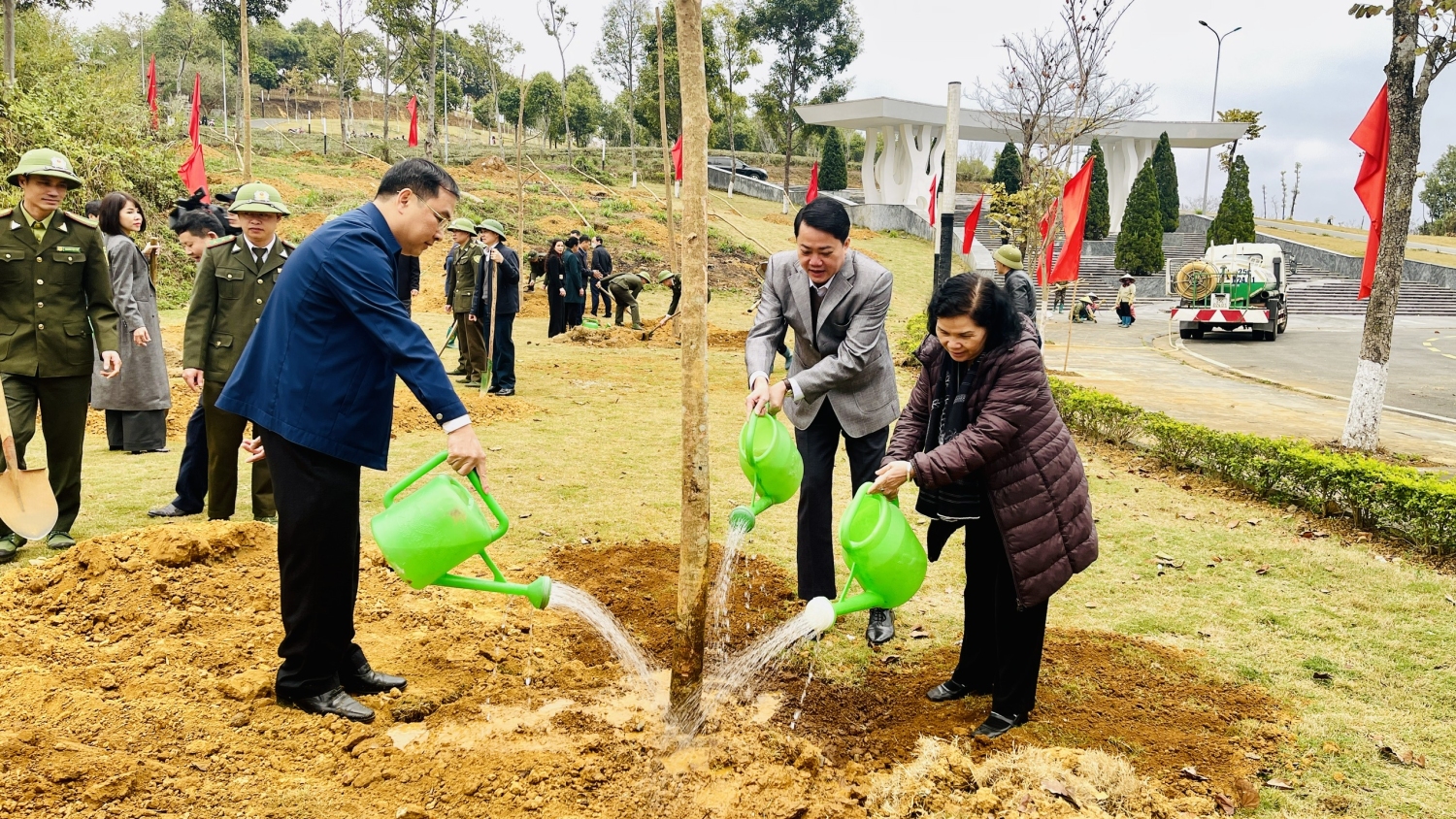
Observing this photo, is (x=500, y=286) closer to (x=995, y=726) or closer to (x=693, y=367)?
(x=693, y=367)

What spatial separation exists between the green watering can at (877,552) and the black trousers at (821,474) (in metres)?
0.97

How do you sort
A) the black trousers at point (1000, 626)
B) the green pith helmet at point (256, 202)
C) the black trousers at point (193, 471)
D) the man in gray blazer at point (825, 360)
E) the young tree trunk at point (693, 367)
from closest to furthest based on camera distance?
the young tree trunk at point (693, 367)
the black trousers at point (1000, 626)
the man in gray blazer at point (825, 360)
the green pith helmet at point (256, 202)
the black trousers at point (193, 471)

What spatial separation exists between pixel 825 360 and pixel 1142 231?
3210 cm

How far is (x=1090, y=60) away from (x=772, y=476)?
17565 mm

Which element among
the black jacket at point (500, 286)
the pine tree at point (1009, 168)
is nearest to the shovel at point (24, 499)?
the black jacket at point (500, 286)

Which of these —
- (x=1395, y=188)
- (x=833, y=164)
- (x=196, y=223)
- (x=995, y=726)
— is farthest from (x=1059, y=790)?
(x=833, y=164)

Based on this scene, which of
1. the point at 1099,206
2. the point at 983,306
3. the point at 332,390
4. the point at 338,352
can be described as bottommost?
the point at 332,390

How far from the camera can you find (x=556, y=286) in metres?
15.3

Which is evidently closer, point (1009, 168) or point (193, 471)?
point (193, 471)

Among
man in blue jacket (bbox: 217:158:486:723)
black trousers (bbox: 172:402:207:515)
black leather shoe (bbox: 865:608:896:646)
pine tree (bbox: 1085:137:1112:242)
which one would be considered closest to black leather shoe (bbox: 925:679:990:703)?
black leather shoe (bbox: 865:608:896:646)

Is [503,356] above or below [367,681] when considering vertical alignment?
above

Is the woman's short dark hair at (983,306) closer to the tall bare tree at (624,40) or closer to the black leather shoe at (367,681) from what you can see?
the black leather shoe at (367,681)

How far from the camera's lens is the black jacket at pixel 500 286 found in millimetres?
9867

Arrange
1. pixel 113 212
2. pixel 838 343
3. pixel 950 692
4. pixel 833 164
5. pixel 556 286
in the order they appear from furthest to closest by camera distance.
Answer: pixel 833 164
pixel 556 286
pixel 113 212
pixel 838 343
pixel 950 692
